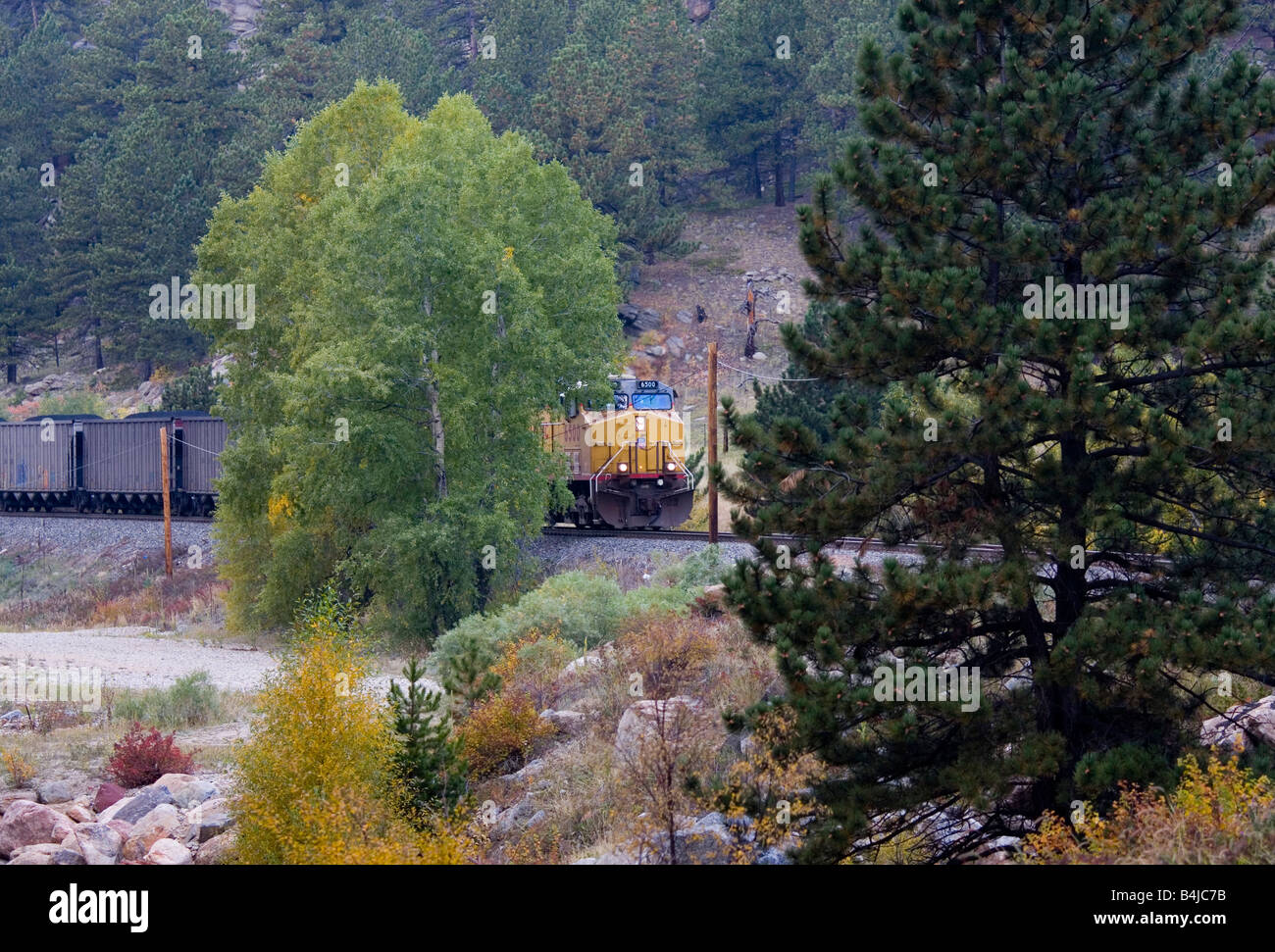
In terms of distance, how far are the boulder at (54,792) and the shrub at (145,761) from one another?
2.26 ft

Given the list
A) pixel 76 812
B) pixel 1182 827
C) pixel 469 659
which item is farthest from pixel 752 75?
pixel 1182 827

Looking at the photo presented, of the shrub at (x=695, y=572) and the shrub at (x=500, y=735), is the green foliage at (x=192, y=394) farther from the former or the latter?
the shrub at (x=500, y=735)

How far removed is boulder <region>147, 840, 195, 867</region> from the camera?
15.0 metres

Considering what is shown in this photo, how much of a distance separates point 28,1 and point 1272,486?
4045 inches

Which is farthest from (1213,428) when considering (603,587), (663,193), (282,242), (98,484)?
(663,193)

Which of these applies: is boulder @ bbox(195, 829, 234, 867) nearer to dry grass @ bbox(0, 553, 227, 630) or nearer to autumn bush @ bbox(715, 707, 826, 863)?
autumn bush @ bbox(715, 707, 826, 863)

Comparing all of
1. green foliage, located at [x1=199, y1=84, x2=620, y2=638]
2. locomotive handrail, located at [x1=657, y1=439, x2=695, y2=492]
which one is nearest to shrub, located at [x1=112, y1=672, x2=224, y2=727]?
green foliage, located at [x1=199, y1=84, x2=620, y2=638]

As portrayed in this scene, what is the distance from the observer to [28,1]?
95188mm

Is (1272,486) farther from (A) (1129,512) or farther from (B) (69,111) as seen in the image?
(B) (69,111)

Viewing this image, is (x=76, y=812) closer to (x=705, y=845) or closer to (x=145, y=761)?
(x=145, y=761)

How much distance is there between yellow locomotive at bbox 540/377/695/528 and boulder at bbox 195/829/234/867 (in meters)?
16.4
